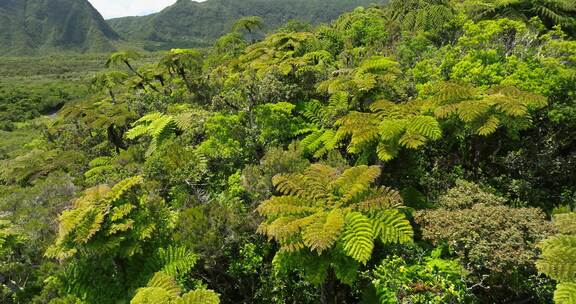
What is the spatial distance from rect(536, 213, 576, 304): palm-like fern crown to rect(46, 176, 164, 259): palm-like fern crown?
214 inches

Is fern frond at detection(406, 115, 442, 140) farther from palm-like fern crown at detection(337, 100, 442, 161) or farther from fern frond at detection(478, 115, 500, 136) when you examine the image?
fern frond at detection(478, 115, 500, 136)

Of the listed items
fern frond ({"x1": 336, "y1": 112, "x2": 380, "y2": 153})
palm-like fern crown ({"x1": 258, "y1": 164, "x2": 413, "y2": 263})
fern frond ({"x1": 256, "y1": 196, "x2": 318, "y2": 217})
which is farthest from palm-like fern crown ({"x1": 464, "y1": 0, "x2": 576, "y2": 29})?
fern frond ({"x1": 256, "y1": 196, "x2": 318, "y2": 217})

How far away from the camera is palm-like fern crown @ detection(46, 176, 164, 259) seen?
566cm

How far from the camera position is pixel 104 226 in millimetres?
5828

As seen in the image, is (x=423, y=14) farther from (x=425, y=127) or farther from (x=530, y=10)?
(x=425, y=127)

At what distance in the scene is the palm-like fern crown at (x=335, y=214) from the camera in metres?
4.97

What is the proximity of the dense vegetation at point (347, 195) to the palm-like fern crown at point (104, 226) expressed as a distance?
0.03 m

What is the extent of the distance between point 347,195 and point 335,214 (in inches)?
20.4

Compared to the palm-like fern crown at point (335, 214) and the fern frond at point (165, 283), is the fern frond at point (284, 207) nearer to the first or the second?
the palm-like fern crown at point (335, 214)

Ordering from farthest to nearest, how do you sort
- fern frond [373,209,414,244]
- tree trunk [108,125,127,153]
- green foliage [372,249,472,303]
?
tree trunk [108,125,127,153] < fern frond [373,209,414,244] < green foliage [372,249,472,303]

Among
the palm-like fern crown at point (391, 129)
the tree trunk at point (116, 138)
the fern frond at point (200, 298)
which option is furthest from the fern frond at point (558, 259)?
the tree trunk at point (116, 138)

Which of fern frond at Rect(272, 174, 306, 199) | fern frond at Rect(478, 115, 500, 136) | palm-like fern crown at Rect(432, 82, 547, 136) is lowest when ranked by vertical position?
fern frond at Rect(272, 174, 306, 199)

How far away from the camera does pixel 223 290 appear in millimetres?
6414

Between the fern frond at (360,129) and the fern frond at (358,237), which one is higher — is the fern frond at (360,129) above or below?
above
